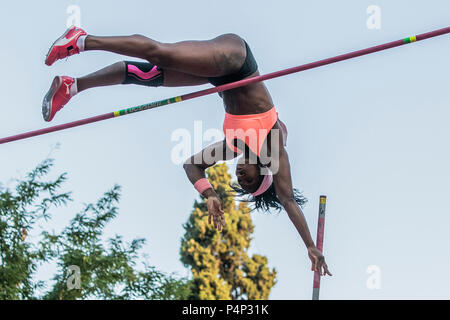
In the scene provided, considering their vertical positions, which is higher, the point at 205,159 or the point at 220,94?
the point at 220,94

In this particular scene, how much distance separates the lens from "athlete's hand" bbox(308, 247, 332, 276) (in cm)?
589

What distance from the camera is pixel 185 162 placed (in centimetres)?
605

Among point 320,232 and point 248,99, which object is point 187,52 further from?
point 320,232

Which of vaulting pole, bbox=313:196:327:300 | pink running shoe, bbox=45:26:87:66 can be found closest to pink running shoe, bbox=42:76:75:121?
pink running shoe, bbox=45:26:87:66

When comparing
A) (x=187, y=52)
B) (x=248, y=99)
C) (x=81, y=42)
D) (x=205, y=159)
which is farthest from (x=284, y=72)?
(x=81, y=42)

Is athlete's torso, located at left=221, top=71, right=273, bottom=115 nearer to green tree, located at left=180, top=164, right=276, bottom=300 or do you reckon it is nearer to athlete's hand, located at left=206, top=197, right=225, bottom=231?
athlete's hand, located at left=206, top=197, right=225, bottom=231

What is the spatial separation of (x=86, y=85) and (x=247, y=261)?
13.2 m

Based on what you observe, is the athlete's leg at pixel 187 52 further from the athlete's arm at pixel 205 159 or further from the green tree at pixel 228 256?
the green tree at pixel 228 256

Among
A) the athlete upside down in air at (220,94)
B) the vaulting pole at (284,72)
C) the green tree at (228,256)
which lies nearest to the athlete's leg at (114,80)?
the athlete upside down in air at (220,94)

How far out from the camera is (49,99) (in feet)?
18.5

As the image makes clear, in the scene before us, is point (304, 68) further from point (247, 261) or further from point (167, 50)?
point (247, 261)

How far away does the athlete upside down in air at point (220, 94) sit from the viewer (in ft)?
17.0

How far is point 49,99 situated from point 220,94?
1.23 m

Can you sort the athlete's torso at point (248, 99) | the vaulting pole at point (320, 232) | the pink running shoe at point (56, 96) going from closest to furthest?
the pink running shoe at point (56, 96) → the athlete's torso at point (248, 99) → the vaulting pole at point (320, 232)
